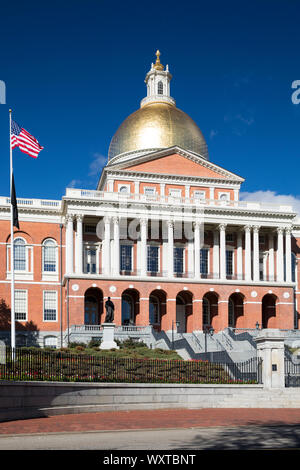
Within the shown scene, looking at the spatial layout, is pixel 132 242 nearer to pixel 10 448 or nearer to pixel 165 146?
pixel 165 146

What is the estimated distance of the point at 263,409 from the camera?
80.2ft

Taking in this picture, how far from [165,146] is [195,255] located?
12.7 meters

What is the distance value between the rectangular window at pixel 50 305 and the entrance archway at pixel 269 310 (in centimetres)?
1954

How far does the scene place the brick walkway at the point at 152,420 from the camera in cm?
1794

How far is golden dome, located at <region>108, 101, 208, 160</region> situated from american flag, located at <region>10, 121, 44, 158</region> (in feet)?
90.4

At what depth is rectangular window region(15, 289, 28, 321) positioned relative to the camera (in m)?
55.3

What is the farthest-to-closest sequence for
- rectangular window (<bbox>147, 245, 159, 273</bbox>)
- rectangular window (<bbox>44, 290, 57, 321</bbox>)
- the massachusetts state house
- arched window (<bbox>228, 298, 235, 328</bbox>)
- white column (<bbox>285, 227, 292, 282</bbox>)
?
arched window (<bbox>228, 298, 235, 328</bbox>) → white column (<bbox>285, 227, 292, 282</bbox>) → rectangular window (<bbox>147, 245, 159, 273</bbox>) → rectangular window (<bbox>44, 290, 57, 321</bbox>) → the massachusetts state house

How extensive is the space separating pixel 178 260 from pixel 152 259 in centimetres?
252

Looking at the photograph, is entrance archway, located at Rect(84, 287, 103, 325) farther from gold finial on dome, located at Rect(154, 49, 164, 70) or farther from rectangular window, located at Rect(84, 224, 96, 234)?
gold finial on dome, located at Rect(154, 49, 164, 70)

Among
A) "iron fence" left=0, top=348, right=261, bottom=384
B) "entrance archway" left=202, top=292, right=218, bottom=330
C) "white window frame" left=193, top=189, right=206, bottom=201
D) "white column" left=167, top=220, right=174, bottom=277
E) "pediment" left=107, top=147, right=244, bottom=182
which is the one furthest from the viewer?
"white window frame" left=193, top=189, right=206, bottom=201

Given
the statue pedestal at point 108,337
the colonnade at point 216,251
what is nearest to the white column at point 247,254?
the colonnade at point 216,251

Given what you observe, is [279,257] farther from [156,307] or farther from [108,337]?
[108,337]

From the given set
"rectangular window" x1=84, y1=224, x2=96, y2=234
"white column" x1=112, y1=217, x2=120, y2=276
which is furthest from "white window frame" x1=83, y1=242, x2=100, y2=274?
"white column" x1=112, y1=217, x2=120, y2=276

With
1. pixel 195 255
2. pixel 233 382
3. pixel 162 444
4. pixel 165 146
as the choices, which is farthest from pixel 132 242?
pixel 162 444
